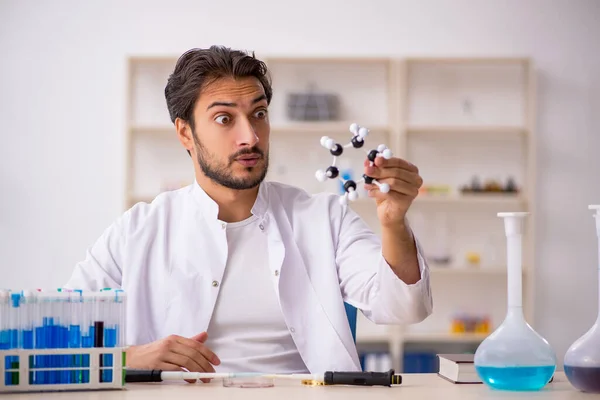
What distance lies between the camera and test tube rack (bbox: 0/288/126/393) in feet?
4.43

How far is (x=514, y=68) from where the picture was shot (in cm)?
482

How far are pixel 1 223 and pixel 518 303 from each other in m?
4.00

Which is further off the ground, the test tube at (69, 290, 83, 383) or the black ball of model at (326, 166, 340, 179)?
the black ball of model at (326, 166, 340, 179)

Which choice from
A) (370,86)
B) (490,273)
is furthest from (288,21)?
(490,273)

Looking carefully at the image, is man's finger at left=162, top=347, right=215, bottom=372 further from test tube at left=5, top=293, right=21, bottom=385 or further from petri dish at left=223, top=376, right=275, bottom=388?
test tube at left=5, top=293, right=21, bottom=385

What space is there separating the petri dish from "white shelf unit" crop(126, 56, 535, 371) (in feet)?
10.5

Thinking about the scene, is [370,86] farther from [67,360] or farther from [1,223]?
[67,360]

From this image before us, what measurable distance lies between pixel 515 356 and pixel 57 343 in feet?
2.64

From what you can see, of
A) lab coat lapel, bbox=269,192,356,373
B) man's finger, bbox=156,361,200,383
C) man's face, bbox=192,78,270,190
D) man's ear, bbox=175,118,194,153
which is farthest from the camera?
man's ear, bbox=175,118,194,153

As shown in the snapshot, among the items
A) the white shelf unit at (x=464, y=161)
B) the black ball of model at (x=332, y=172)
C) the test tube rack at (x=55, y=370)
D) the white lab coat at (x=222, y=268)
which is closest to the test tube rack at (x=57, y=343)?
the test tube rack at (x=55, y=370)

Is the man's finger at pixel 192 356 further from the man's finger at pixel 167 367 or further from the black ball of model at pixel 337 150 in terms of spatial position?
the black ball of model at pixel 337 150

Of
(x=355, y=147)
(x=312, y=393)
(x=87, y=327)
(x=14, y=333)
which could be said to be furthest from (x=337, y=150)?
(x=14, y=333)

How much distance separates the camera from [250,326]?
1983 mm

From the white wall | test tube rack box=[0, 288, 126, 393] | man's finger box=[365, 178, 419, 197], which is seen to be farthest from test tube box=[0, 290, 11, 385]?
the white wall
